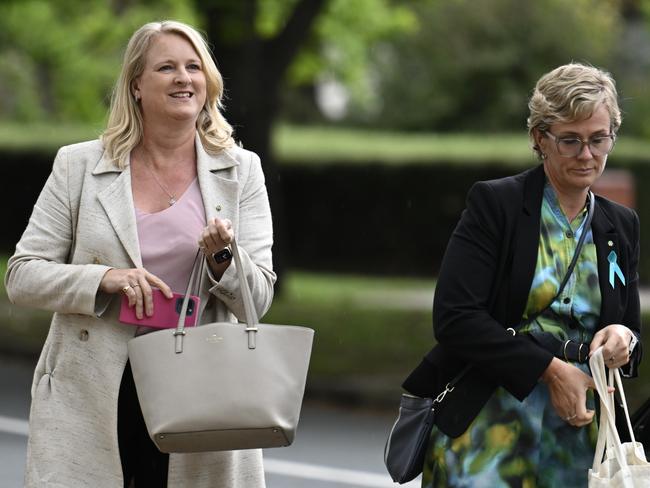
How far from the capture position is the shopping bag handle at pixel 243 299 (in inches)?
153

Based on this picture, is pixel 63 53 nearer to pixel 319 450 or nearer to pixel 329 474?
pixel 319 450

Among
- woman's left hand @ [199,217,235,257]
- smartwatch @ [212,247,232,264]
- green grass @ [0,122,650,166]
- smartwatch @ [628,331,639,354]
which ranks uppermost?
green grass @ [0,122,650,166]

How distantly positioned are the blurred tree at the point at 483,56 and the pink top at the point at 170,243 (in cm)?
3316

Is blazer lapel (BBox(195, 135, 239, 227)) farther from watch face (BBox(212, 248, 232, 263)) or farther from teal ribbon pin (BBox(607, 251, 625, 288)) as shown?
teal ribbon pin (BBox(607, 251, 625, 288))

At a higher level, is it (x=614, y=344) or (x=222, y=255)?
(x=222, y=255)

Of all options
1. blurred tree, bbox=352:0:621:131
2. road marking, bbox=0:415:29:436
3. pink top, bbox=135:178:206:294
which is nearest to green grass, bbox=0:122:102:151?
blurred tree, bbox=352:0:621:131

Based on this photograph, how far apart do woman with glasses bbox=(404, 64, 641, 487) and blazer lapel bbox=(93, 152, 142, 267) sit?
0.84 meters

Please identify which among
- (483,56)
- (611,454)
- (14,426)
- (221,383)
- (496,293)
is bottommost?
(14,426)

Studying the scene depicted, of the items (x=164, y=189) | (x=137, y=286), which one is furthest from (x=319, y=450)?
(x=137, y=286)

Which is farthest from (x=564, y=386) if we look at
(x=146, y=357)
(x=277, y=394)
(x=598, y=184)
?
(x=598, y=184)

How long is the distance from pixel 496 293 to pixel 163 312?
0.88 meters

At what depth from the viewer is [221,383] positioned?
386 centimetres

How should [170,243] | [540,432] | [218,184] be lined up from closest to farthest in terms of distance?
[540,432] < [170,243] < [218,184]

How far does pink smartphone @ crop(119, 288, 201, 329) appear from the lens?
4066 millimetres
